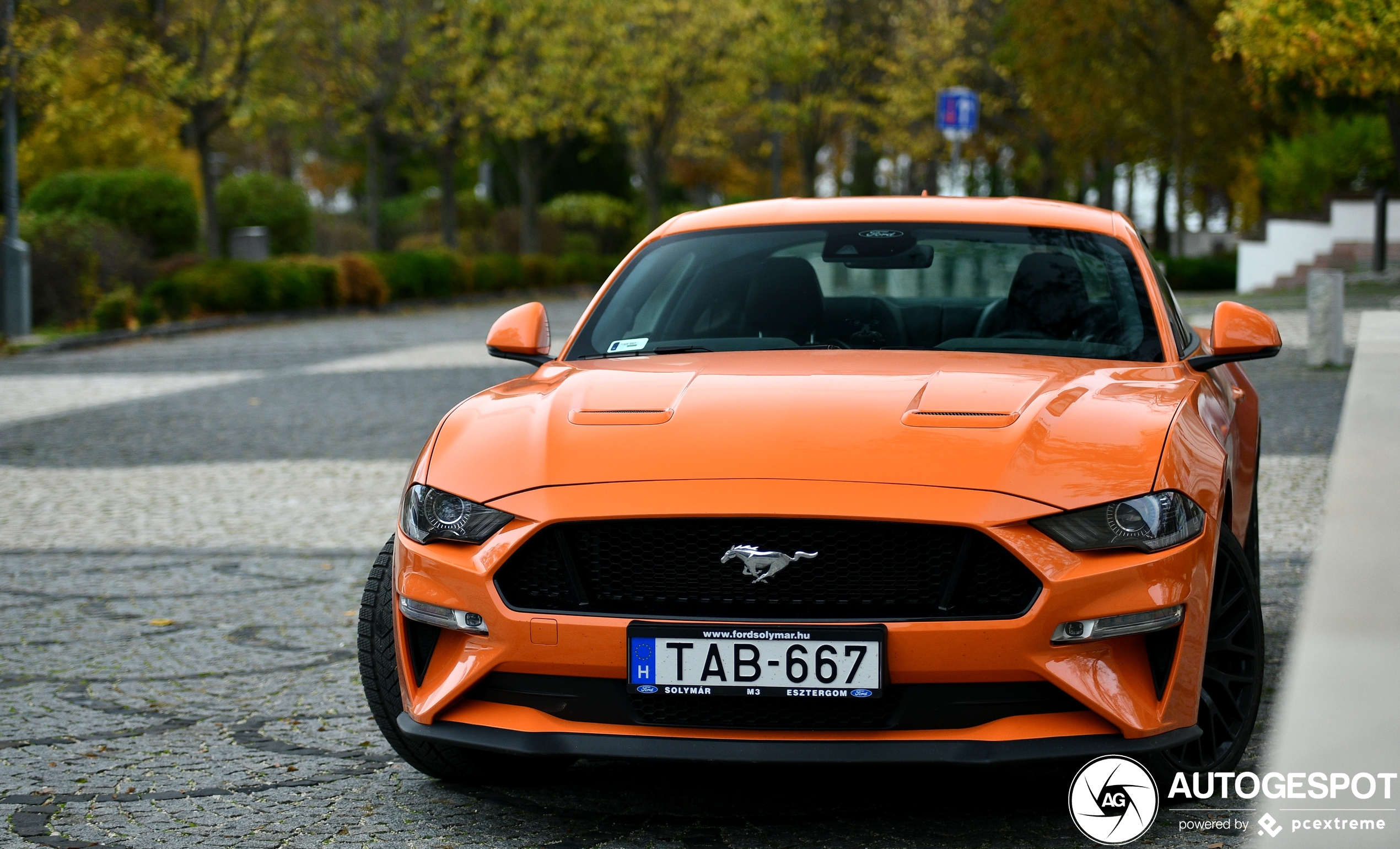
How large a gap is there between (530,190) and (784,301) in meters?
34.2

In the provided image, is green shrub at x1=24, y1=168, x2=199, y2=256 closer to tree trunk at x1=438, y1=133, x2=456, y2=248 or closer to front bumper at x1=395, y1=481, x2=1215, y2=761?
tree trunk at x1=438, y1=133, x2=456, y2=248

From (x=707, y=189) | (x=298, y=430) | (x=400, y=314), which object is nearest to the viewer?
(x=298, y=430)

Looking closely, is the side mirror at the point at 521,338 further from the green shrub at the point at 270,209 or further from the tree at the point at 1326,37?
the green shrub at the point at 270,209

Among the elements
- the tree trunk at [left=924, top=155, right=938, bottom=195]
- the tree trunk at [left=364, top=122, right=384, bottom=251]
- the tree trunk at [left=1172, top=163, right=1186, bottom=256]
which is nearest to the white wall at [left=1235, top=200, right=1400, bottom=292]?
the tree trunk at [left=1172, top=163, right=1186, bottom=256]

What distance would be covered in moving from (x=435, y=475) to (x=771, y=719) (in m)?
0.96

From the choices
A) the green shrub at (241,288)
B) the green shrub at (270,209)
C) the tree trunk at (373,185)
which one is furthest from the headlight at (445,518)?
the green shrub at (270,209)

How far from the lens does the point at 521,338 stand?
490 cm

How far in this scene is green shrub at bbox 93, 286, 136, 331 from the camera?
21859 millimetres

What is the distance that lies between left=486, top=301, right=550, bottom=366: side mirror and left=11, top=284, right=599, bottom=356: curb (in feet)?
53.2

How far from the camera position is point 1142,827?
3609 mm

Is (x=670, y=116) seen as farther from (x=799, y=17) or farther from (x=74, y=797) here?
(x=74, y=797)

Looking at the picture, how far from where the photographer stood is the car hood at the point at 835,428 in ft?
11.4

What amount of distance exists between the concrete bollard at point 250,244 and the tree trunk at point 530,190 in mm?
7347

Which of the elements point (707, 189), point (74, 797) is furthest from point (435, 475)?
point (707, 189)
